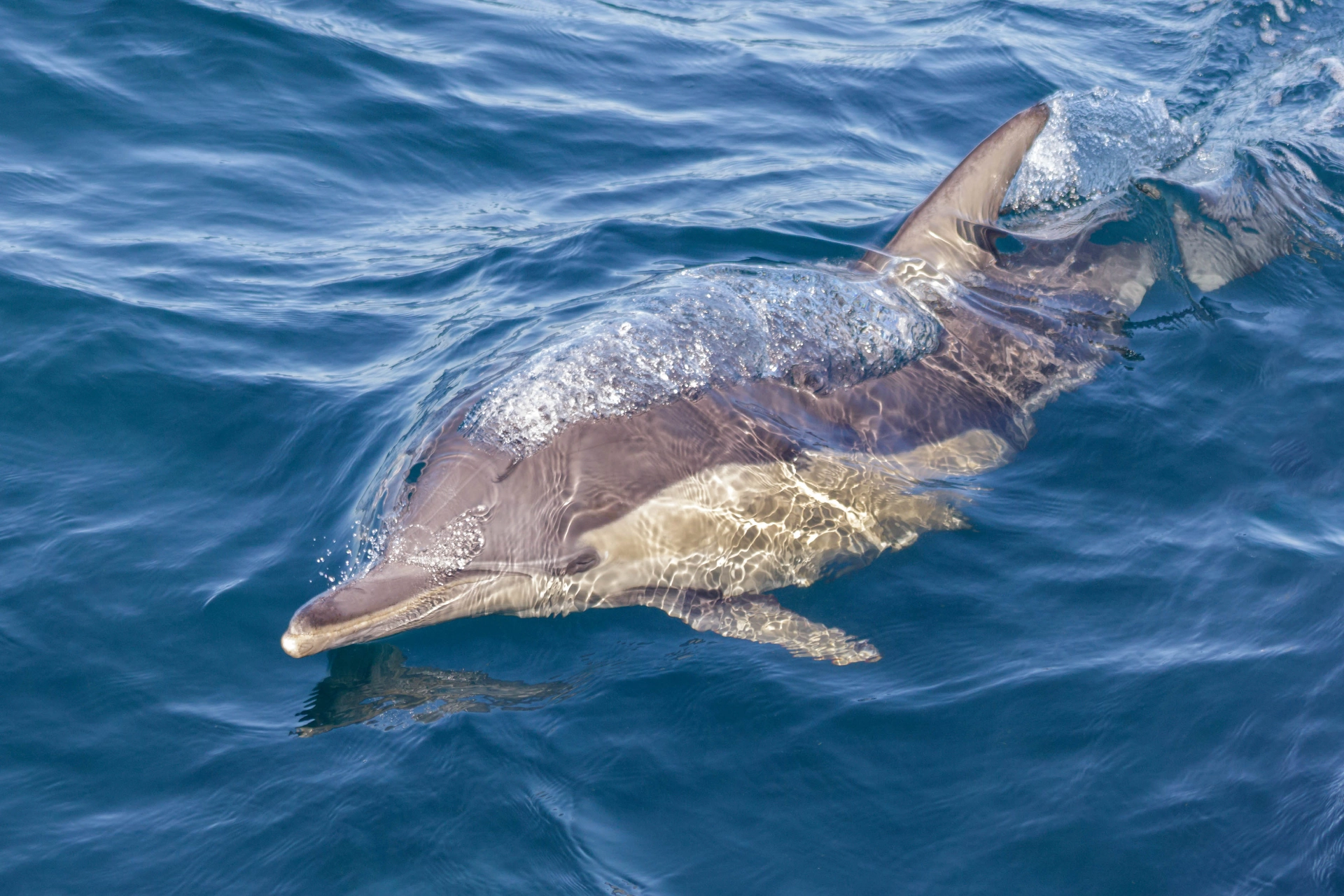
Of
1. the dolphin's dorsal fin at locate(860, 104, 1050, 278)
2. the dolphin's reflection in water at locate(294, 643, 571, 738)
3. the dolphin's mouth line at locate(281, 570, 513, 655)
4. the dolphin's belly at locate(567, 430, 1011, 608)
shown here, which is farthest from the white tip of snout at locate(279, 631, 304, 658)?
the dolphin's dorsal fin at locate(860, 104, 1050, 278)

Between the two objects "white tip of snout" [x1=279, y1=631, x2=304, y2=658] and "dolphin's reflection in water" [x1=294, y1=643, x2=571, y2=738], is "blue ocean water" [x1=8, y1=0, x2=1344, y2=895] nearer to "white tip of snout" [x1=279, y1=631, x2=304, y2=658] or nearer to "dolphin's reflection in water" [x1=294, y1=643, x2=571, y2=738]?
"dolphin's reflection in water" [x1=294, y1=643, x2=571, y2=738]

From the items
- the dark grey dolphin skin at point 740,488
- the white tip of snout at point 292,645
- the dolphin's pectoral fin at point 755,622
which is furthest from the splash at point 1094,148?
the white tip of snout at point 292,645

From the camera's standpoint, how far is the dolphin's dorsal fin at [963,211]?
8461 millimetres

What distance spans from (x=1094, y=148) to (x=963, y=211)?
3.03 meters

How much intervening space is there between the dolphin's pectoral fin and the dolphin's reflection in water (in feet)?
2.84

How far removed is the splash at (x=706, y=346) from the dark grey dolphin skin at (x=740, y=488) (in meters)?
A: 0.11

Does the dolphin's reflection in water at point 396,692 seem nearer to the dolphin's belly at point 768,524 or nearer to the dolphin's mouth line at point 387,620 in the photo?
the dolphin's mouth line at point 387,620

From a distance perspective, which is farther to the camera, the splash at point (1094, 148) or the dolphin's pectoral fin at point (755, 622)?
the splash at point (1094, 148)

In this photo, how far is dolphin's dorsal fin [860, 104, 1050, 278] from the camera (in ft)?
27.8

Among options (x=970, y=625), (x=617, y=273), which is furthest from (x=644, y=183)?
(x=970, y=625)

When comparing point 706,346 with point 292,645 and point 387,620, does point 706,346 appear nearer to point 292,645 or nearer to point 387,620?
point 387,620

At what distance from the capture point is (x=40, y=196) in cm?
972

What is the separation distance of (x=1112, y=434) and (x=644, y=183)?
5.65 m

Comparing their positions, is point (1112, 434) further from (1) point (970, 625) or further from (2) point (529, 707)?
(2) point (529, 707)
